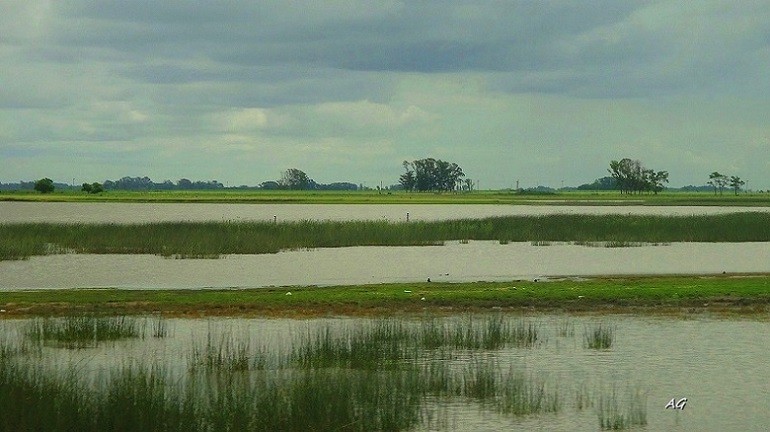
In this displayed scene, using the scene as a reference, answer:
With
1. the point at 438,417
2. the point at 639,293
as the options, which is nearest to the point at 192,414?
the point at 438,417

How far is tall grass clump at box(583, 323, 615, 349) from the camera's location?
71.2ft

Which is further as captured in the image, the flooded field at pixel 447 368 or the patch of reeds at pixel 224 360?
the patch of reeds at pixel 224 360

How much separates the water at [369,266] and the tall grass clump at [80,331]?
1024cm

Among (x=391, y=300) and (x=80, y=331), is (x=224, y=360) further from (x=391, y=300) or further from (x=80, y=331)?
(x=391, y=300)

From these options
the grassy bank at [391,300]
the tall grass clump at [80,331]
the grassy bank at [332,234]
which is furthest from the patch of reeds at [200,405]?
the grassy bank at [332,234]

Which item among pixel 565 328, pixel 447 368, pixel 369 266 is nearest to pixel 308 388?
pixel 447 368

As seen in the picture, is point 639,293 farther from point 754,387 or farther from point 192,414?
point 192,414

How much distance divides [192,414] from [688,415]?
7.61 metres

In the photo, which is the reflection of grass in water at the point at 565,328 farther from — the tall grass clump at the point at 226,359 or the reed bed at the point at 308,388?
the tall grass clump at the point at 226,359

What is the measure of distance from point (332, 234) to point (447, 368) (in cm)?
3986

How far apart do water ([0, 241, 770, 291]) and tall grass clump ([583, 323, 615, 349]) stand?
40.5ft

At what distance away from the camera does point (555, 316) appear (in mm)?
26562

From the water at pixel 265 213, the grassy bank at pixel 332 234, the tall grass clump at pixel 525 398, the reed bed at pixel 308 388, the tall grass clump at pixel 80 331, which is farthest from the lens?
the water at pixel 265 213

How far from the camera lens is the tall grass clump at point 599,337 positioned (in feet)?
71.2
